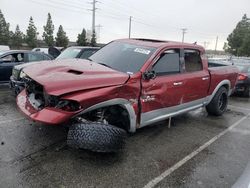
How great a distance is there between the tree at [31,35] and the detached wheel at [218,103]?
38875 mm

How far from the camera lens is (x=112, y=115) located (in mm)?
4168

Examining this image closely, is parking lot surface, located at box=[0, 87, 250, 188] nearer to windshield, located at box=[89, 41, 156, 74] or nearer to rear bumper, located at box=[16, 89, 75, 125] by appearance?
rear bumper, located at box=[16, 89, 75, 125]

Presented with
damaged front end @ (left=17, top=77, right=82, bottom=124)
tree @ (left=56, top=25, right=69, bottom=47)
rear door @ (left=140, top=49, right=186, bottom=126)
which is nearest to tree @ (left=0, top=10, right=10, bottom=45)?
tree @ (left=56, top=25, right=69, bottom=47)

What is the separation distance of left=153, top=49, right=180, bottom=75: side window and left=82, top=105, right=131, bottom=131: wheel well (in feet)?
3.33

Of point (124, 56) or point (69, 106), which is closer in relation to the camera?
point (69, 106)

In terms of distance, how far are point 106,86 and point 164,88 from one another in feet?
4.30

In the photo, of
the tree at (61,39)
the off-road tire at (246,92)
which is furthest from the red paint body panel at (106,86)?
the tree at (61,39)

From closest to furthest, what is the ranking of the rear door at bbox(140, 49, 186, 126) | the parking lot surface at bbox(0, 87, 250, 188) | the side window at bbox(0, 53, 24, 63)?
1. the parking lot surface at bbox(0, 87, 250, 188)
2. the rear door at bbox(140, 49, 186, 126)
3. the side window at bbox(0, 53, 24, 63)

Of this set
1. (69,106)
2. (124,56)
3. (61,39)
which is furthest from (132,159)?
(61,39)

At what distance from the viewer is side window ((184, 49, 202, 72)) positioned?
5.29 m

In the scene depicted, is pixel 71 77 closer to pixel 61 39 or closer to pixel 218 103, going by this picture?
pixel 218 103

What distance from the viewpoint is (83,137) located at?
337 cm

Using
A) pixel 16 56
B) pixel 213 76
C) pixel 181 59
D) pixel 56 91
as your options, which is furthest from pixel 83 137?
pixel 16 56

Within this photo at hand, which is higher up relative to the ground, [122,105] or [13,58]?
[13,58]
